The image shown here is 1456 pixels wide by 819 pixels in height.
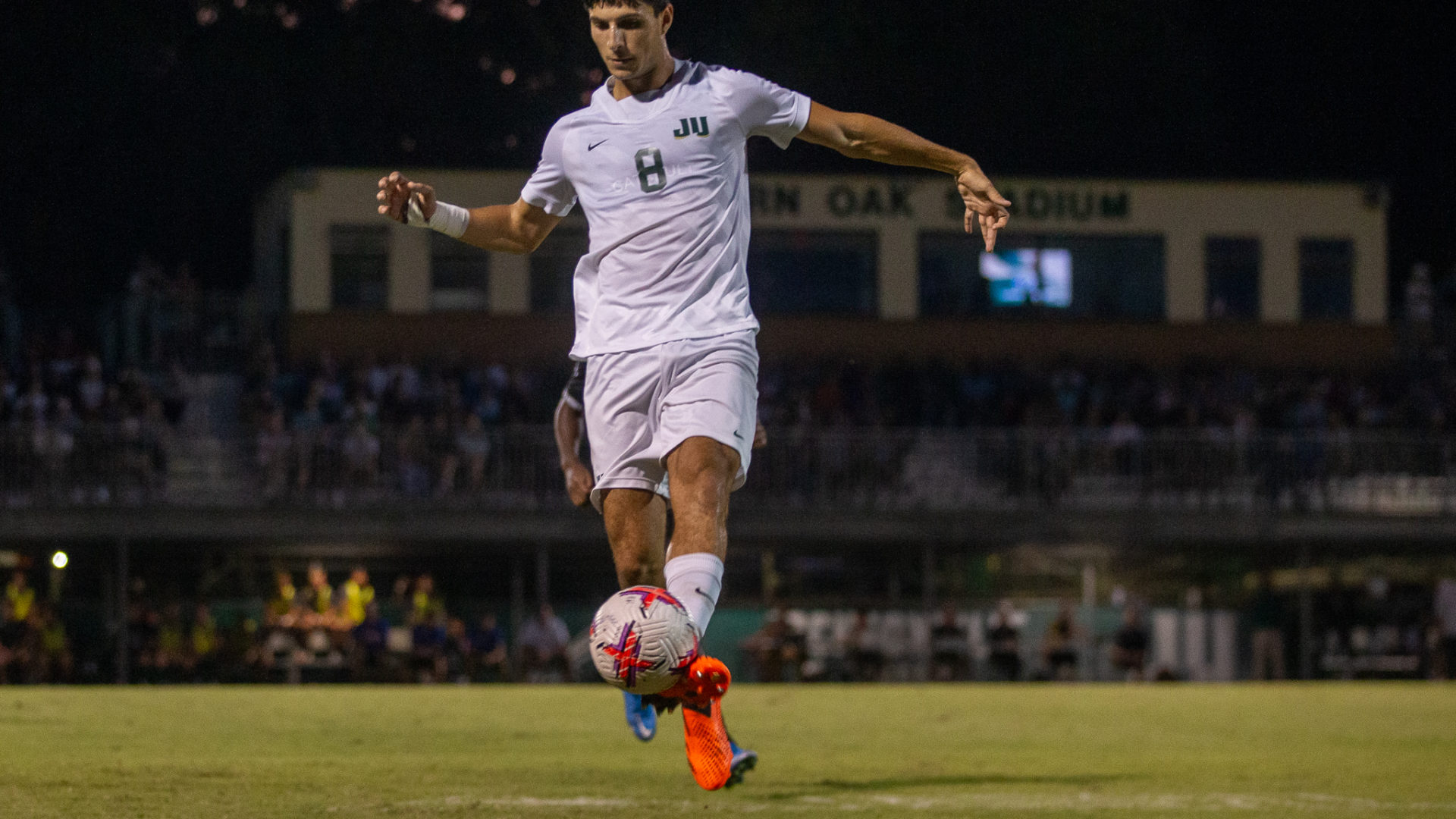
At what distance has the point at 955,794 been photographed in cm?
762

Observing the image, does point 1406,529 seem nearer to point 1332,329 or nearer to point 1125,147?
point 1332,329

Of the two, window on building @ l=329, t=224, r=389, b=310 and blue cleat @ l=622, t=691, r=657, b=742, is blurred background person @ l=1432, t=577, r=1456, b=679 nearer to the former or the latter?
window on building @ l=329, t=224, r=389, b=310

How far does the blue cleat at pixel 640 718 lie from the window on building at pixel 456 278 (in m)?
24.2

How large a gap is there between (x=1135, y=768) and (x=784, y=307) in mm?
25077

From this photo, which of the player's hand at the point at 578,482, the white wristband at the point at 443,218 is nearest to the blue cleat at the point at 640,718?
the player's hand at the point at 578,482

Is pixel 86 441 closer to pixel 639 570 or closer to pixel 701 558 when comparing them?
pixel 639 570

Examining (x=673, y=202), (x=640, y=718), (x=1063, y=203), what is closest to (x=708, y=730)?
(x=673, y=202)

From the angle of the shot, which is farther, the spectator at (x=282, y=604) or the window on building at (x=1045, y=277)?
the window on building at (x=1045, y=277)

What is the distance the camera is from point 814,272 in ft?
112

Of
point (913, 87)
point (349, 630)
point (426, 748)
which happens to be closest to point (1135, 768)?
point (426, 748)

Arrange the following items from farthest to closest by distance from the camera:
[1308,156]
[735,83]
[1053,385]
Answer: [1308,156] < [1053,385] < [735,83]

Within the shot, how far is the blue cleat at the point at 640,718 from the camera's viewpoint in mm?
9023

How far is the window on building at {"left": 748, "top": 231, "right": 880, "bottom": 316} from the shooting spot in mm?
33750

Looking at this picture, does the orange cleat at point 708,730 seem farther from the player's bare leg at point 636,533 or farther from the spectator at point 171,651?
the spectator at point 171,651
